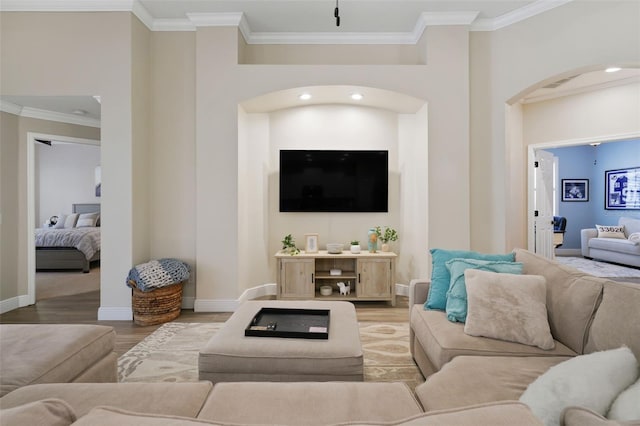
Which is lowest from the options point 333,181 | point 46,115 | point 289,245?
point 289,245

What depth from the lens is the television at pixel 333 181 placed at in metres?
4.23

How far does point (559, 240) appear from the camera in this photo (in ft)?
24.9

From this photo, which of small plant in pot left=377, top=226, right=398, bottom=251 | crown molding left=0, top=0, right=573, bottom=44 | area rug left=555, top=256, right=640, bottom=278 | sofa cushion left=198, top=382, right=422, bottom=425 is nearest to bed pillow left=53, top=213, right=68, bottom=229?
crown molding left=0, top=0, right=573, bottom=44

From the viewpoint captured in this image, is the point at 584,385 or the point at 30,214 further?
the point at 30,214

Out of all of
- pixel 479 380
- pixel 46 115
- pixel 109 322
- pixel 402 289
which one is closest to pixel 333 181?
pixel 402 289

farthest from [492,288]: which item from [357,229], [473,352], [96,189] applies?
[96,189]

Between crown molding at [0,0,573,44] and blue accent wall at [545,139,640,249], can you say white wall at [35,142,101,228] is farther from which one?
blue accent wall at [545,139,640,249]

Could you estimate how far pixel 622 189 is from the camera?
24.1 feet

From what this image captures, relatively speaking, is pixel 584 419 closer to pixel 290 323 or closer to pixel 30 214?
pixel 290 323

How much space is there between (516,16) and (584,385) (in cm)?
391

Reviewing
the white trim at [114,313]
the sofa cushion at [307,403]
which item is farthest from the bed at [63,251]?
the sofa cushion at [307,403]

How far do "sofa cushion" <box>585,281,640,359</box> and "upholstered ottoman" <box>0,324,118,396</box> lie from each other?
7.96 feet

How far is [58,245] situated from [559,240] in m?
10.5

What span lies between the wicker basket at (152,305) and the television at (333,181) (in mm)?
1693
